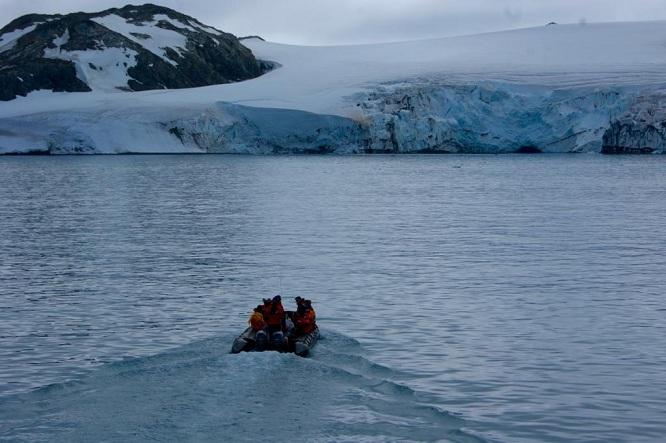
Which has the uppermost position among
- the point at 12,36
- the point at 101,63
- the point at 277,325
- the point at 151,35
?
the point at 12,36

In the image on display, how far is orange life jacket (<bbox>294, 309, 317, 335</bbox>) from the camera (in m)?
17.0

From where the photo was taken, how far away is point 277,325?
16.4 m

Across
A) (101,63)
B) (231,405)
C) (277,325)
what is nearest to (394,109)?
(101,63)

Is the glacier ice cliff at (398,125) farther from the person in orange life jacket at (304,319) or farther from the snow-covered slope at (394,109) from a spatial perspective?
the person in orange life jacket at (304,319)

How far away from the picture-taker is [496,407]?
541 inches

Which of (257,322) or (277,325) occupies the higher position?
(257,322)

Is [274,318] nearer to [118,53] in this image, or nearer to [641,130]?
[641,130]

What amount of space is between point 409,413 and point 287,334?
3.85m

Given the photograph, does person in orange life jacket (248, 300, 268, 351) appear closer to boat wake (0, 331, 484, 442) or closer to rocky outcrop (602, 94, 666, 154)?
boat wake (0, 331, 484, 442)

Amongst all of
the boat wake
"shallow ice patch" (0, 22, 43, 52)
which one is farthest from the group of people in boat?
"shallow ice patch" (0, 22, 43, 52)

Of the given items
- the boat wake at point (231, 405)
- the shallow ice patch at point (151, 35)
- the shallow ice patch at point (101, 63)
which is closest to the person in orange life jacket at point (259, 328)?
the boat wake at point (231, 405)

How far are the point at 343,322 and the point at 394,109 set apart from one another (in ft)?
194

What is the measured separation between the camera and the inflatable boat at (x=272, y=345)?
15.8m

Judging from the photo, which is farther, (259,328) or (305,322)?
(305,322)
